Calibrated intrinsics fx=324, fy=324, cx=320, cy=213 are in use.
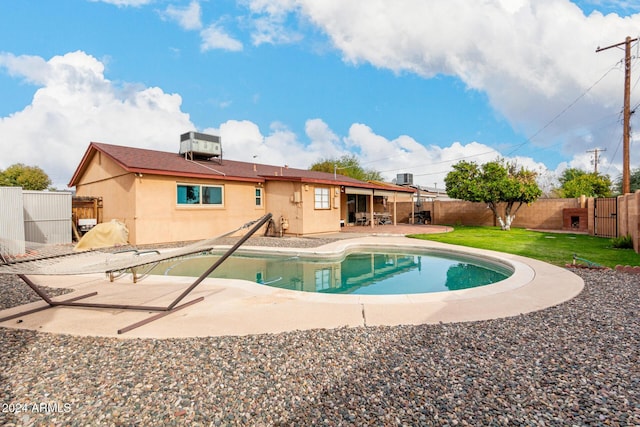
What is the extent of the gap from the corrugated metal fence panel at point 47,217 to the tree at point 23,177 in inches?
986

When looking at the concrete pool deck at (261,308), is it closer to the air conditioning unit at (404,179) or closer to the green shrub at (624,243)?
the green shrub at (624,243)

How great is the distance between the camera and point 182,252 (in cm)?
475

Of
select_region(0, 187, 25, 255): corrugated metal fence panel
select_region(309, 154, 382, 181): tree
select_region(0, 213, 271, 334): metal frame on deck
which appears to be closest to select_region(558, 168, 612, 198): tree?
select_region(309, 154, 382, 181): tree

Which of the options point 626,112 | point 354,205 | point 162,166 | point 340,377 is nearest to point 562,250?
point 626,112

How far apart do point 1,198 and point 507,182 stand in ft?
67.3

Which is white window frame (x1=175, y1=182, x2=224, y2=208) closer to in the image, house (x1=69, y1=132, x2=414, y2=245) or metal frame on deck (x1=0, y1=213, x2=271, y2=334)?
house (x1=69, y1=132, x2=414, y2=245)

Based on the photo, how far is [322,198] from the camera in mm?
16156

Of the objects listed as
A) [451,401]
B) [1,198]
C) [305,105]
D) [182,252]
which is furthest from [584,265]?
[305,105]

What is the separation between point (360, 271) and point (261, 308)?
16.0ft

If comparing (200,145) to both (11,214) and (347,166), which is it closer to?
(11,214)

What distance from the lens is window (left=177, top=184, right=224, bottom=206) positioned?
13.5m

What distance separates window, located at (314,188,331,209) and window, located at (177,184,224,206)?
443 cm

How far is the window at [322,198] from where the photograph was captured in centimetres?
1576

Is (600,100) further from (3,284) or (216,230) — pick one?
(3,284)
